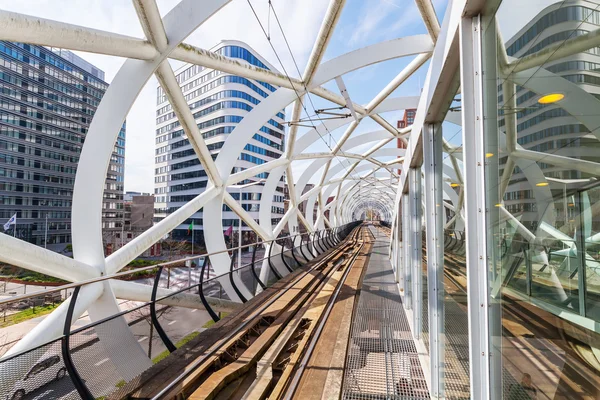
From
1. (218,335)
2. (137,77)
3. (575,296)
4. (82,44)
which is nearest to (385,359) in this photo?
(218,335)

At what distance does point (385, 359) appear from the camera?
15.7ft

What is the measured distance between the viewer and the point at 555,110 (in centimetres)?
137

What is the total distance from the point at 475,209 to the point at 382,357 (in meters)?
3.58

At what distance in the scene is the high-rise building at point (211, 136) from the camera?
55906mm

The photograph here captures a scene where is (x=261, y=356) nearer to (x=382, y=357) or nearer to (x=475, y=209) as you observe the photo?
(x=382, y=357)

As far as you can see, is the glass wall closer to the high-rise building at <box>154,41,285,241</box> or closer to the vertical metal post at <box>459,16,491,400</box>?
the vertical metal post at <box>459,16,491,400</box>

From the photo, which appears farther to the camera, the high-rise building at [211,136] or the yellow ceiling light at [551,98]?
the high-rise building at [211,136]

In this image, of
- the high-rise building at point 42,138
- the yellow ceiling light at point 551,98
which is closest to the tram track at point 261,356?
the yellow ceiling light at point 551,98

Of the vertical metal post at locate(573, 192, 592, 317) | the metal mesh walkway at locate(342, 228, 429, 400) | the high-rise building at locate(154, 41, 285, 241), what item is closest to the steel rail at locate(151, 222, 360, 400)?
the metal mesh walkway at locate(342, 228, 429, 400)

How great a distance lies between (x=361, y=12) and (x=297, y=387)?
33.1ft

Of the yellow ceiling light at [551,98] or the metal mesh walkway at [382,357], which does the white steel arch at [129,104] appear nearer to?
the metal mesh walkway at [382,357]

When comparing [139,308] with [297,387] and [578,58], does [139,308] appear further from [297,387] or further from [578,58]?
[578,58]

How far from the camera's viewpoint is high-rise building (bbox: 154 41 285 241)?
55.9 m

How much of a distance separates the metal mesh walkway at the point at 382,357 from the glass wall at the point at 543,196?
2.41 meters
